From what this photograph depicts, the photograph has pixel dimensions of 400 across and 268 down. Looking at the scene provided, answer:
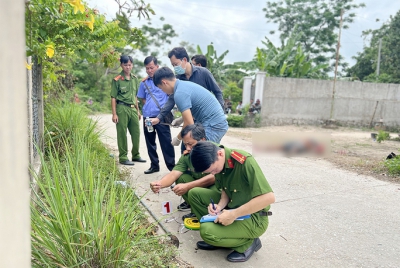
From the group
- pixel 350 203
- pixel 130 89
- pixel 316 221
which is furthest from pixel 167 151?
pixel 350 203

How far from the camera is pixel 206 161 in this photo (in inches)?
90.5

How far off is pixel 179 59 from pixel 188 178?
4.70 feet

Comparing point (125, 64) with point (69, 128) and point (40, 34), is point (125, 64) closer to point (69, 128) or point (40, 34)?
point (69, 128)

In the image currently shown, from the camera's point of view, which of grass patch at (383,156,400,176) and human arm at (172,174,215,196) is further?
grass patch at (383,156,400,176)

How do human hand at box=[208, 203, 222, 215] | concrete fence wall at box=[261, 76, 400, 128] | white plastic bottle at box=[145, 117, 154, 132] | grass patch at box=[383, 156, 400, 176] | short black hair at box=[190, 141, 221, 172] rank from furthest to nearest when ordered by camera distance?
concrete fence wall at box=[261, 76, 400, 128] → grass patch at box=[383, 156, 400, 176] → white plastic bottle at box=[145, 117, 154, 132] → human hand at box=[208, 203, 222, 215] → short black hair at box=[190, 141, 221, 172]

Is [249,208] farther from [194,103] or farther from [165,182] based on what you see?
[194,103]

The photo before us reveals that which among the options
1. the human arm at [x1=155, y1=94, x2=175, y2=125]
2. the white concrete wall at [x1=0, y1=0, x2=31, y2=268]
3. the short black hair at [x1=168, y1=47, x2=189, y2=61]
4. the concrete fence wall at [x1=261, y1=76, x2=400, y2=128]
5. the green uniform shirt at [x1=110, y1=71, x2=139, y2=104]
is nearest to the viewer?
the white concrete wall at [x1=0, y1=0, x2=31, y2=268]

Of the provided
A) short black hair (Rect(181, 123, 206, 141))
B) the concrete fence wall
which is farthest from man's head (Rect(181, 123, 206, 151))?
the concrete fence wall

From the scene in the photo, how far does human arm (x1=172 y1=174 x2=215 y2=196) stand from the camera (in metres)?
3.02

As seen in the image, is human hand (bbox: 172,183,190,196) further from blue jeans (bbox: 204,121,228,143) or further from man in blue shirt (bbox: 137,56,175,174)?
man in blue shirt (bbox: 137,56,175,174)

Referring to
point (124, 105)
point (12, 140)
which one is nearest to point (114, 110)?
point (124, 105)

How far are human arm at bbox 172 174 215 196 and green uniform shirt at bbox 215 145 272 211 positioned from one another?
1.21ft

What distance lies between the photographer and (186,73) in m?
4.06

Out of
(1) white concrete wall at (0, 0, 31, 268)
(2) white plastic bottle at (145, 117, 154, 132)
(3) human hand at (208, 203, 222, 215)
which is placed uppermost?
(1) white concrete wall at (0, 0, 31, 268)
